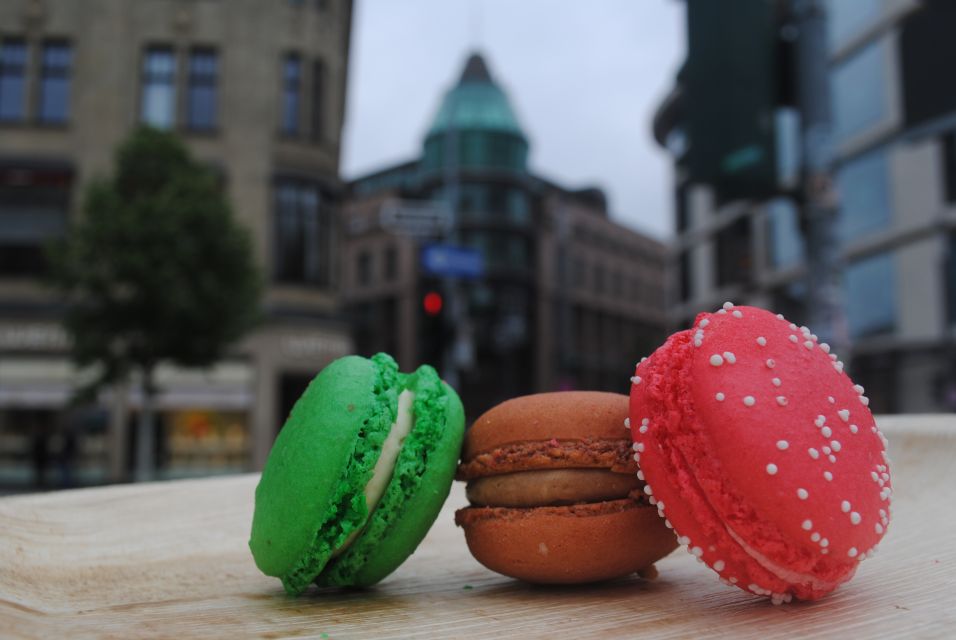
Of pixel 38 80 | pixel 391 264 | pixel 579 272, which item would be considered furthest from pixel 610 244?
pixel 38 80

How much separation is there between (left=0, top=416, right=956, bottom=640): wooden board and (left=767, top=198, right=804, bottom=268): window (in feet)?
91.3

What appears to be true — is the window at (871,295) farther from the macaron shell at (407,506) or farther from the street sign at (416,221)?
the macaron shell at (407,506)

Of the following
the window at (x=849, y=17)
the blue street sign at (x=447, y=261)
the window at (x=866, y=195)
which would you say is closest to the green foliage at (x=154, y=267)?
the blue street sign at (x=447, y=261)

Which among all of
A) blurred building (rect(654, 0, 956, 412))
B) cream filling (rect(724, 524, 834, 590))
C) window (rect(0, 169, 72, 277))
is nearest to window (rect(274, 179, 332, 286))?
window (rect(0, 169, 72, 277))

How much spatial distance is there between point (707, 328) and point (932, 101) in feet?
22.0

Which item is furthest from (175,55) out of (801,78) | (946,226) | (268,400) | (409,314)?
(409,314)

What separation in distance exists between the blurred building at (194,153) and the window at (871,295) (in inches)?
588

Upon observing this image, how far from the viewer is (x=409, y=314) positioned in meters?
47.8

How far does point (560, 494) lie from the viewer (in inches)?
82.2

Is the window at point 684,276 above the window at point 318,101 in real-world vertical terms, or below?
below

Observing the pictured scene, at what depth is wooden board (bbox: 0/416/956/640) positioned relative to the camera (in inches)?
55.1

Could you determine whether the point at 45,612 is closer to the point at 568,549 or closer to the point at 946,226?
the point at 568,549

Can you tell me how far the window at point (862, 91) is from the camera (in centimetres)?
2373

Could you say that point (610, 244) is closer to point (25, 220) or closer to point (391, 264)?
point (391, 264)
